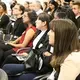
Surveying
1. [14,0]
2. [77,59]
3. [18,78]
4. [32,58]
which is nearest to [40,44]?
[32,58]

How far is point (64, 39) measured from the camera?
181 centimetres

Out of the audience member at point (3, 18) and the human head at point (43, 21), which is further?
the audience member at point (3, 18)

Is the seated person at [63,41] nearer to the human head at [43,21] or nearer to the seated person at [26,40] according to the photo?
the human head at [43,21]

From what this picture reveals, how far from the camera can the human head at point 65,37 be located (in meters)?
1.81

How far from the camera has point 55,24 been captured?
1880mm

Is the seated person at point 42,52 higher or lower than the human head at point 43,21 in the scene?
lower

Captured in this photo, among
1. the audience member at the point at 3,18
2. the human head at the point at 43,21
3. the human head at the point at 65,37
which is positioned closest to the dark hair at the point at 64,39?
the human head at the point at 65,37

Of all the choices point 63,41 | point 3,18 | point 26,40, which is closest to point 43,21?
point 26,40

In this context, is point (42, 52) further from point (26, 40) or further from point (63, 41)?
point (63, 41)

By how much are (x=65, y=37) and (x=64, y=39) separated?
0.02 m

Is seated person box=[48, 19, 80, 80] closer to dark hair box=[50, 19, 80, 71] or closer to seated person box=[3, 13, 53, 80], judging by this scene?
dark hair box=[50, 19, 80, 71]

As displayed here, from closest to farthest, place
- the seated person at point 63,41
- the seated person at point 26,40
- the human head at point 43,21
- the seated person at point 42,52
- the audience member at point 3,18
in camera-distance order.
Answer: the seated person at point 63,41
the seated person at point 42,52
the human head at point 43,21
the seated person at point 26,40
the audience member at point 3,18

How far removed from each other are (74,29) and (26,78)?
3.53 ft

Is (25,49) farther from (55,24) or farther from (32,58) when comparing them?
(55,24)
